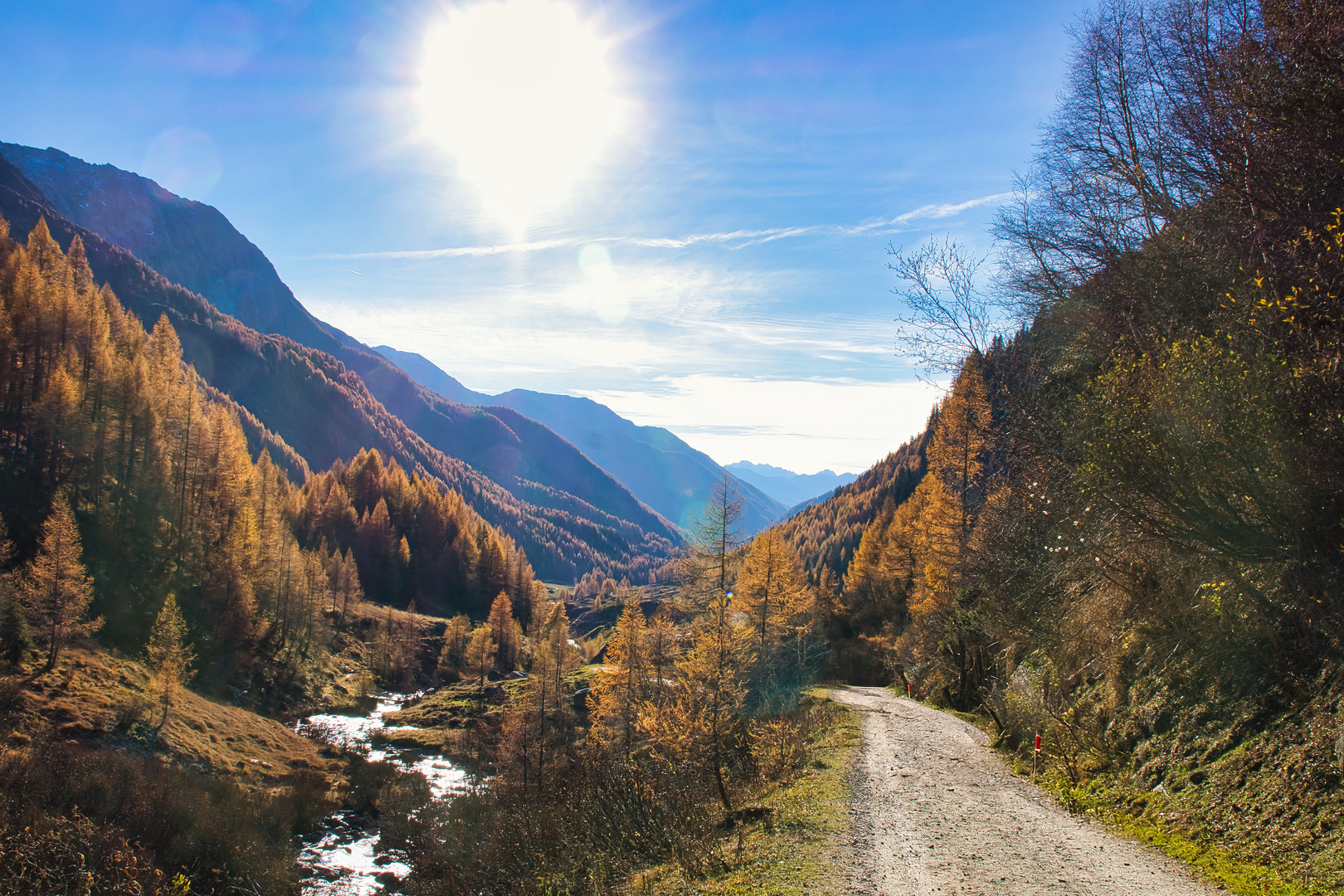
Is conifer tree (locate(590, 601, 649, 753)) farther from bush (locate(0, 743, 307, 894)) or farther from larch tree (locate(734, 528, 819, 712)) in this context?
bush (locate(0, 743, 307, 894))

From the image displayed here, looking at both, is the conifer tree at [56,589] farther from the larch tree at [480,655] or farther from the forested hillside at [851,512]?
the forested hillside at [851,512]

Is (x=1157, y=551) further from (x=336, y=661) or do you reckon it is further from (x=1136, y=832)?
(x=336, y=661)

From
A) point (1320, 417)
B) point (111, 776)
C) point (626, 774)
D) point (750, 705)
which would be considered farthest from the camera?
point (750, 705)

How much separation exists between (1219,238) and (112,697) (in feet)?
181

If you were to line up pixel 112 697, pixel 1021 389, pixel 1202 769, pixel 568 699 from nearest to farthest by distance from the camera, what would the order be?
pixel 1202 769 → pixel 1021 389 → pixel 112 697 → pixel 568 699

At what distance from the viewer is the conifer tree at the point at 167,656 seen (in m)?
40.2

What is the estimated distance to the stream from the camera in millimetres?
28781

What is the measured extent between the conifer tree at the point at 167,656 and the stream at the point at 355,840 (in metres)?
14.2

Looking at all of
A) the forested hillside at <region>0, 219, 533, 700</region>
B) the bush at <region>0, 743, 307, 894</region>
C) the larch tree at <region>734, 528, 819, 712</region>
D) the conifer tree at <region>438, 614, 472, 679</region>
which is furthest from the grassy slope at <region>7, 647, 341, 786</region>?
the conifer tree at <region>438, 614, 472, 679</region>

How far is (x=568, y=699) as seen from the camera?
139 ft

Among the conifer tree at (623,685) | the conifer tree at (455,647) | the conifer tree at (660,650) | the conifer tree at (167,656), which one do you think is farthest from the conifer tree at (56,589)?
the conifer tree at (455,647)

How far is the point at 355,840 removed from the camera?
34.4 meters

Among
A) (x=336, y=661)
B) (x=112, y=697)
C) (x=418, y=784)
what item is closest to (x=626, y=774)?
(x=418, y=784)

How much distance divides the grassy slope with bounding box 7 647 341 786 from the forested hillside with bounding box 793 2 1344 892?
4528cm
